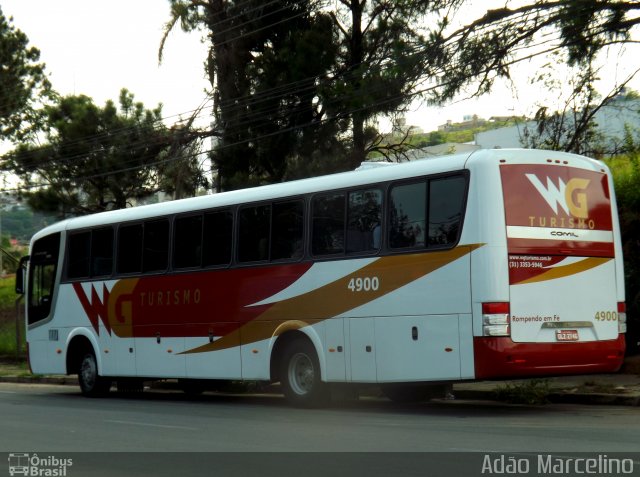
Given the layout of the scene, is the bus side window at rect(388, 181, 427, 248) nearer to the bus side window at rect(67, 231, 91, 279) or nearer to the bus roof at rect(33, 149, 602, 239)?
the bus roof at rect(33, 149, 602, 239)

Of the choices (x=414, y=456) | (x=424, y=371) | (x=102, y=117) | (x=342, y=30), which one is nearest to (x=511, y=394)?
(x=424, y=371)

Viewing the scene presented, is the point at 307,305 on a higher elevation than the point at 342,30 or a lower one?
lower

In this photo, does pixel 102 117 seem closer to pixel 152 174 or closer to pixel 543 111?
pixel 152 174

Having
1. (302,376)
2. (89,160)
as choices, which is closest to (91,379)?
(302,376)

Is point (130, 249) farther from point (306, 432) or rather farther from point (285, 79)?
point (285, 79)

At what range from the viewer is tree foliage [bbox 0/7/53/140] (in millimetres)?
45844

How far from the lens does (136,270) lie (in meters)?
19.6

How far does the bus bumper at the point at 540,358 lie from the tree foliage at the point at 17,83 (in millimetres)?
35337

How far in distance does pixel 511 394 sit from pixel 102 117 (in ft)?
81.7

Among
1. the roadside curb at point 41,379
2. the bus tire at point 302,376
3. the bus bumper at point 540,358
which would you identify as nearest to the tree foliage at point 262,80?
the roadside curb at point 41,379

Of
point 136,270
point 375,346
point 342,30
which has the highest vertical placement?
point 342,30

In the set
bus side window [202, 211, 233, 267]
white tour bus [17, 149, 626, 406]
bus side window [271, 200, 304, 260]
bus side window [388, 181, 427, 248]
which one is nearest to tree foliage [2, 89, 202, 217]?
white tour bus [17, 149, 626, 406]

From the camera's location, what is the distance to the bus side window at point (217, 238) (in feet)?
58.1

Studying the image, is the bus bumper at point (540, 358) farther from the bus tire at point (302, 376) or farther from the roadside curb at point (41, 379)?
the roadside curb at point (41, 379)
